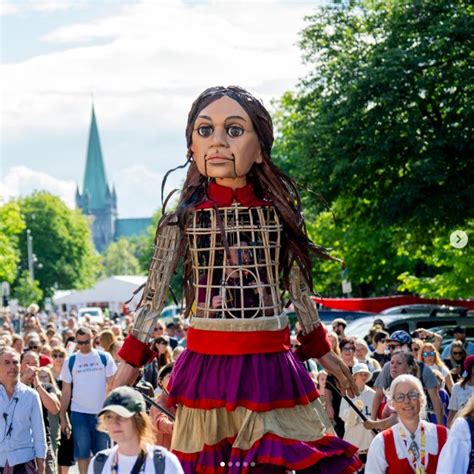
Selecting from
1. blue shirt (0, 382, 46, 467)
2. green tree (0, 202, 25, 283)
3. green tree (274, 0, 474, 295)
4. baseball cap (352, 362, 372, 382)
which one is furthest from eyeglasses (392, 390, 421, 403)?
green tree (0, 202, 25, 283)

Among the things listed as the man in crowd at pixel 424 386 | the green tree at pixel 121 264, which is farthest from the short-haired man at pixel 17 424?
the green tree at pixel 121 264

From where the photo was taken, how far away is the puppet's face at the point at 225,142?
8875 millimetres

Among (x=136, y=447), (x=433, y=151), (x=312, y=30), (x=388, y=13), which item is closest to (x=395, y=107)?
(x=433, y=151)

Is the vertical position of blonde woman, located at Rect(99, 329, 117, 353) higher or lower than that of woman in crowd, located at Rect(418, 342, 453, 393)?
higher

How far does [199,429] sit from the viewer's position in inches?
333

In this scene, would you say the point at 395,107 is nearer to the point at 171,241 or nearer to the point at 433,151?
the point at 433,151

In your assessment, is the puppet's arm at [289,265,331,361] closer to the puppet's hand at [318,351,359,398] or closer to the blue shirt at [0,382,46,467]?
the puppet's hand at [318,351,359,398]

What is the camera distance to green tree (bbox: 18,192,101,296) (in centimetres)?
10838

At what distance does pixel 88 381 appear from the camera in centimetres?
1527

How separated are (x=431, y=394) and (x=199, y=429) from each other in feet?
15.8

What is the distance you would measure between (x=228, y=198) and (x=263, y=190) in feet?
0.88

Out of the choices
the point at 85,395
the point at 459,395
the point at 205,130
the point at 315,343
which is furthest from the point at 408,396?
the point at 85,395

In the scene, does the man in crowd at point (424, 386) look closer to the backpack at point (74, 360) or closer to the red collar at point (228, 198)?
the backpack at point (74, 360)

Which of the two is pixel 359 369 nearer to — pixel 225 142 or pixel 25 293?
pixel 225 142
